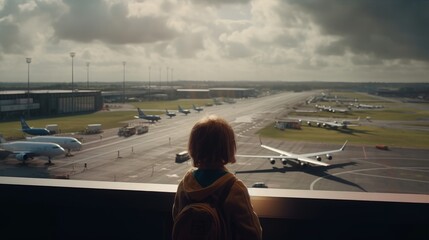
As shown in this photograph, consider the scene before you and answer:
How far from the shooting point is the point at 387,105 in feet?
10.2

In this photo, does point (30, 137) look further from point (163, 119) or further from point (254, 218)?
point (254, 218)

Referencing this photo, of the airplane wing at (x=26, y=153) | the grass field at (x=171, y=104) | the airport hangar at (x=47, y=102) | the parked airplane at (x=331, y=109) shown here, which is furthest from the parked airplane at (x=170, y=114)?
the parked airplane at (x=331, y=109)

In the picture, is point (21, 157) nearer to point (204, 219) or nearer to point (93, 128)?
point (93, 128)

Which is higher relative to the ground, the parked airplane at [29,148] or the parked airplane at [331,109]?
the parked airplane at [331,109]

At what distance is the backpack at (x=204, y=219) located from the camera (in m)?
0.91

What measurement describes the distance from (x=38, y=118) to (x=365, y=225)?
9.21ft

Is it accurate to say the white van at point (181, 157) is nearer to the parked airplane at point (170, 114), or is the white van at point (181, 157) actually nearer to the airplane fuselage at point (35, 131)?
the parked airplane at point (170, 114)

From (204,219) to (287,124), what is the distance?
111 inches

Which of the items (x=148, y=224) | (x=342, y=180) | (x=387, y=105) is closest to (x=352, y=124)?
(x=387, y=105)

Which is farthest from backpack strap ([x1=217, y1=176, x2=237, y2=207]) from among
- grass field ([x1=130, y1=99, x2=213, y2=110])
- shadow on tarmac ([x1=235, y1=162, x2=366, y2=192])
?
grass field ([x1=130, y1=99, x2=213, y2=110])

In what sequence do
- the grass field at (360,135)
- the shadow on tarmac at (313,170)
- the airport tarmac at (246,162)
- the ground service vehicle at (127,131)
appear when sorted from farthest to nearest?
the ground service vehicle at (127,131), the shadow on tarmac at (313,170), the grass field at (360,135), the airport tarmac at (246,162)

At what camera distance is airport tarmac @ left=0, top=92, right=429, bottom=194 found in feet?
8.77

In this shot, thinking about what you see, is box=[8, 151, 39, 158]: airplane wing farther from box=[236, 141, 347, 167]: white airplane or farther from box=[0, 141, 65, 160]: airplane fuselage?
box=[236, 141, 347, 167]: white airplane

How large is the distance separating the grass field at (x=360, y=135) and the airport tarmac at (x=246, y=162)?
0.20 ft
